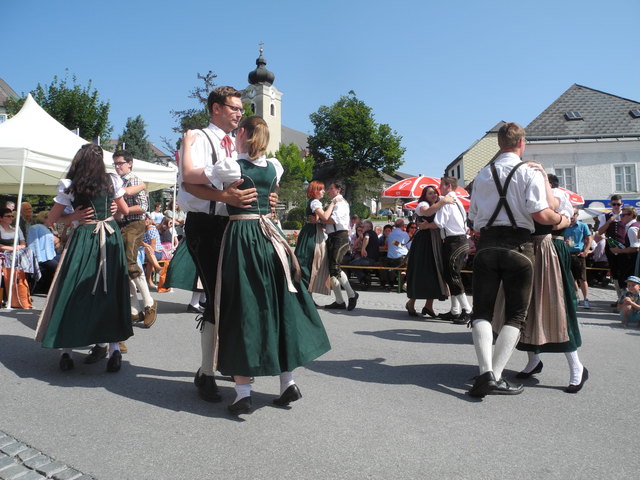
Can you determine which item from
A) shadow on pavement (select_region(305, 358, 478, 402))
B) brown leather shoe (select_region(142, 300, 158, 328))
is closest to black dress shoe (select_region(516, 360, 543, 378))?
shadow on pavement (select_region(305, 358, 478, 402))

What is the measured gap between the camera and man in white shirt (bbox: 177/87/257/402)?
143 inches

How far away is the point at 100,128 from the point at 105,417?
32.9 m

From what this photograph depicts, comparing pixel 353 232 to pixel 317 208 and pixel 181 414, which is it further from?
pixel 181 414

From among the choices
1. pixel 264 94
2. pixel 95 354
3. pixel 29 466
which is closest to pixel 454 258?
pixel 95 354

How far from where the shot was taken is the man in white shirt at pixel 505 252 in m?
3.76

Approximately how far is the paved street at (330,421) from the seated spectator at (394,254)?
6108mm

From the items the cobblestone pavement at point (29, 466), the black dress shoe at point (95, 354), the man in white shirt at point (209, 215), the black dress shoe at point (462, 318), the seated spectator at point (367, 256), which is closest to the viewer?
the cobblestone pavement at point (29, 466)

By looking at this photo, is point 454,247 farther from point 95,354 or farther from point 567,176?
point 567,176

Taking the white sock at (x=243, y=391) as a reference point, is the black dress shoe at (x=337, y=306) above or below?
above

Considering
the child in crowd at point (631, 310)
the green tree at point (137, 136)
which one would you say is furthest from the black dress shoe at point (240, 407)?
the green tree at point (137, 136)

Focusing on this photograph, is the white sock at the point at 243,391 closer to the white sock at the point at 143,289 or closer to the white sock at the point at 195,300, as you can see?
the white sock at the point at 143,289

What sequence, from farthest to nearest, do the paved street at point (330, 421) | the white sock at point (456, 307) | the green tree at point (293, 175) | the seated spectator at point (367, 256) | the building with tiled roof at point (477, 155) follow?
the green tree at point (293, 175), the building with tiled roof at point (477, 155), the seated spectator at point (367, 256), the white sock at point (456, 307), the paved street at point (330, 421)

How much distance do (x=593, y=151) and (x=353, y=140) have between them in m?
38.9

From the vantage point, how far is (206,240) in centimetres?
375
